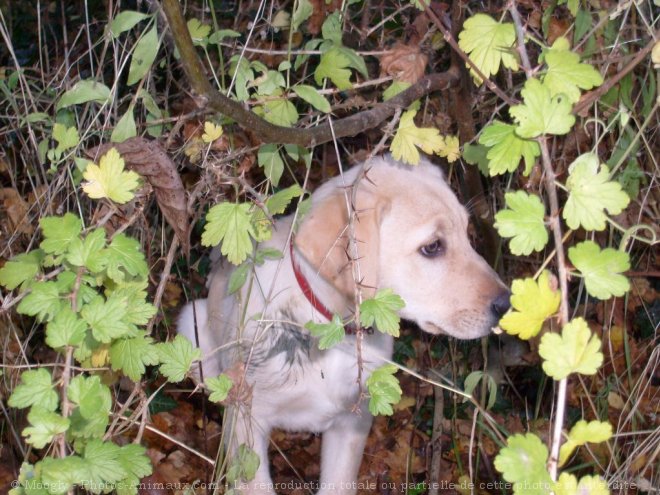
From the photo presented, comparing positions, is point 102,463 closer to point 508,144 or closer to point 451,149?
point 508,144

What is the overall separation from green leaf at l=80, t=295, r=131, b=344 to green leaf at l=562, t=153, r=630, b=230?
1.04 metres

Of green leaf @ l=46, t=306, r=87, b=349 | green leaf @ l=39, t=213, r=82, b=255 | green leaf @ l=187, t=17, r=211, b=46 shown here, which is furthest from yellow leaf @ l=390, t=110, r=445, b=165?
green leaf @ l=46, t=306, r=87, b=349

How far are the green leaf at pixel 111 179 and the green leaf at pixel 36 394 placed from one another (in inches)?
18.6

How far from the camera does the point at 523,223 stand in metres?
1.59

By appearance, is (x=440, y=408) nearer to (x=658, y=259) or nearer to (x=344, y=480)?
(x=344, y=480)

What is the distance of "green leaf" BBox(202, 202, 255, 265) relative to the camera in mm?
2123

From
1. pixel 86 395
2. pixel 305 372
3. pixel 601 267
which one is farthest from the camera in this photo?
pixel 305 372

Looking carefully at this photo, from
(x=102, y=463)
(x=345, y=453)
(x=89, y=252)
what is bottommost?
(x=345, y=453)

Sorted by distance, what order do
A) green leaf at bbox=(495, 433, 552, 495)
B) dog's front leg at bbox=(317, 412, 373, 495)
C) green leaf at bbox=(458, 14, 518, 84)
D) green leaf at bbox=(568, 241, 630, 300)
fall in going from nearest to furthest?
green leaf at bbox=(495, 433, 552, 495), green leaf at bbox=(568, 241, 630, 300), green leaf at bbox=(458, 14, 518, 84), dog's front leg at bbox=(317, 412, 373, 495)

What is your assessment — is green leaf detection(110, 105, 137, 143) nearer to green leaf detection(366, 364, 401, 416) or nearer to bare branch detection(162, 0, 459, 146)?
bare branch detection(162, 0, 459, 146)

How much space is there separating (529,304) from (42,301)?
1134mm

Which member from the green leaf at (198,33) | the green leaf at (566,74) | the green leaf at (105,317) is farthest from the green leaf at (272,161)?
the green leaf at (566,74)

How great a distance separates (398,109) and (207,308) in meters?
1.44

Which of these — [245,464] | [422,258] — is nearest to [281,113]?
[422,258]
